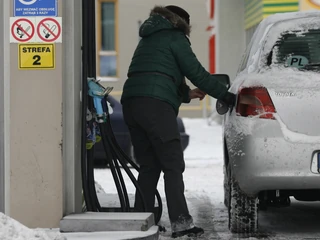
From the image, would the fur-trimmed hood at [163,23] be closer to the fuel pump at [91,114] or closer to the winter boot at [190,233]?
the fuel pump at [91,114]

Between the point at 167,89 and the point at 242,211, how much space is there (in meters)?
1.05

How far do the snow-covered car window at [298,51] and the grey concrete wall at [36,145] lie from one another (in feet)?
5.58

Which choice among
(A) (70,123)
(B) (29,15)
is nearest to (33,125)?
(A) (70,123)

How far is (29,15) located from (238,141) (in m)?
1.70

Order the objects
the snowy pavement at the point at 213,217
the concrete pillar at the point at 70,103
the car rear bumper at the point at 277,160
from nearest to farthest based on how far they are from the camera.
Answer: the snowy pavement at the point at 213,217, the concrete pillar at the point at 70,103, the car rear bumper at the point at 277,160

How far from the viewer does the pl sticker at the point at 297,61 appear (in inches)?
261

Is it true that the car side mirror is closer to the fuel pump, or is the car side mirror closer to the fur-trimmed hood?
the fur-trimmed hood

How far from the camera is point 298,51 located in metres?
6.74

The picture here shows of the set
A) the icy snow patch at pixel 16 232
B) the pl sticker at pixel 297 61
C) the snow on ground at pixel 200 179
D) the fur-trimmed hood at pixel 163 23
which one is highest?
the fur-trimmed hood at pixel 163 23

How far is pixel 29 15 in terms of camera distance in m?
5.97

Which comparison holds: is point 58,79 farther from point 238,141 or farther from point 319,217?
point 319,217

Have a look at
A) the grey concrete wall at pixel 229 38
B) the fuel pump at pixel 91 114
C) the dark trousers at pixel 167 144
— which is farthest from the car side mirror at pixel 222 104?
the grey concrete wall at pixel 229 38

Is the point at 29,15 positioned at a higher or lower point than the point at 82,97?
higher

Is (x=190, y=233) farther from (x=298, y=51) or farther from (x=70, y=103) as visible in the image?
(x=298, y=51)
